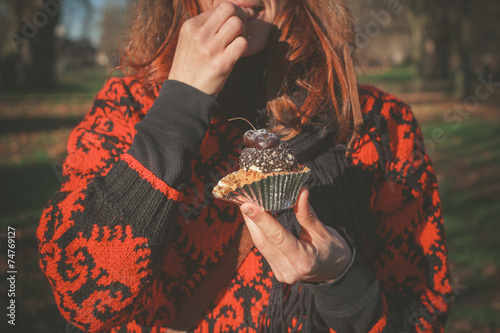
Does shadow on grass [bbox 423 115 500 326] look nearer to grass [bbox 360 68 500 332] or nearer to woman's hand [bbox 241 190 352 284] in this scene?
grass [bbox 360 68 500 332]

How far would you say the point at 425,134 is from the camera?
1423 cm

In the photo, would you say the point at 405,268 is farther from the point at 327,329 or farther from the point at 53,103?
the point at 53,103

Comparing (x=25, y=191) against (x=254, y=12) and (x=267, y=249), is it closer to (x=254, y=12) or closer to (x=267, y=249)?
(x=254, y=12)

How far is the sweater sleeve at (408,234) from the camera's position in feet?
6.74

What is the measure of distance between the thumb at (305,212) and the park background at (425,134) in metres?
1.23

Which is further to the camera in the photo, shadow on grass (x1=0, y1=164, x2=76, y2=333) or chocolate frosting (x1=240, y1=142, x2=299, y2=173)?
shadow on grass (x1=0, y1=164, x2=76, y2=333)

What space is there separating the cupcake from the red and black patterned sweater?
141 mm

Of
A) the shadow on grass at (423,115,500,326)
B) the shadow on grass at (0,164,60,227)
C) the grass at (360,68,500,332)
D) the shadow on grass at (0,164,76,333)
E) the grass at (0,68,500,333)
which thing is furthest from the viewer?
the shadow on grass at (0,164,60,227)

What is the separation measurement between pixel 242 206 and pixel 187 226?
1.52ft

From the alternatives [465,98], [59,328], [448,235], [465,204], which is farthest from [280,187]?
[465,98]

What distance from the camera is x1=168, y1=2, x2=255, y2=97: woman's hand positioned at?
169 centimetres

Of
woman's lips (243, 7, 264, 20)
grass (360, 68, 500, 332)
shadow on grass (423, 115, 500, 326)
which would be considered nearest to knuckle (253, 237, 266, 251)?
woman's lips (243, 7, 264, 20)

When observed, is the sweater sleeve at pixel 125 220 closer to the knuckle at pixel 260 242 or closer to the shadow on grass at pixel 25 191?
the knuckle at pixel 260 242

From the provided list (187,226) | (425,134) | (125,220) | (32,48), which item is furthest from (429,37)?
(125,220)
